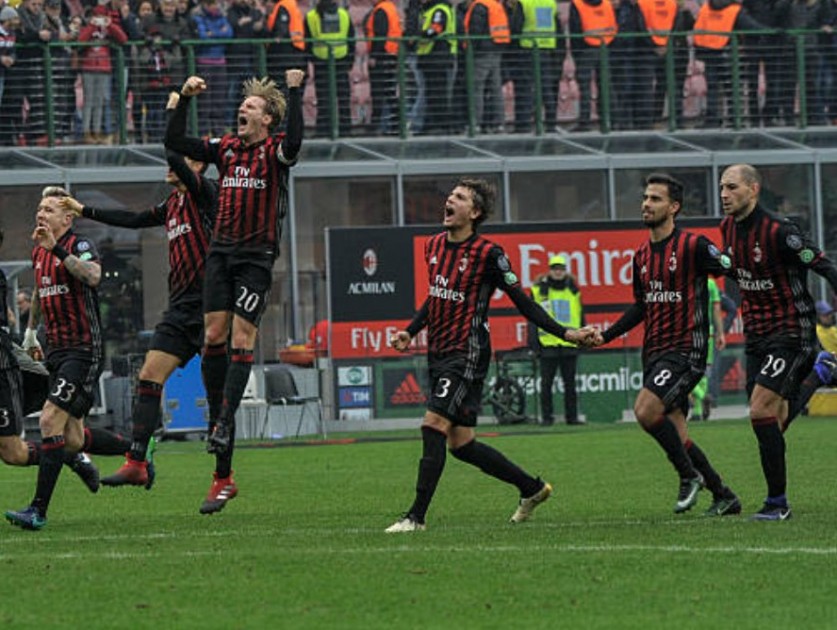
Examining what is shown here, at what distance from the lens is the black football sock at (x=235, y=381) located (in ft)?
44.4

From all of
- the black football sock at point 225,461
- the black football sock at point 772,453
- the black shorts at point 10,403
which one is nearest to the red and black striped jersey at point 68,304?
the black shorts at point 10,403

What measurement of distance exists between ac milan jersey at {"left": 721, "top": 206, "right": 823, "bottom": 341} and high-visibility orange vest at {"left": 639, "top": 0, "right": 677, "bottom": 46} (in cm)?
2015

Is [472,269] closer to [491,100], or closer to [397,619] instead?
[397,619]

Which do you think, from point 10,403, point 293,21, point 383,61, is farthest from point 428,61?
point 10,403

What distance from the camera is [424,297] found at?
29.1 meters

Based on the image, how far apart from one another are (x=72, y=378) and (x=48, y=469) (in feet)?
2.28

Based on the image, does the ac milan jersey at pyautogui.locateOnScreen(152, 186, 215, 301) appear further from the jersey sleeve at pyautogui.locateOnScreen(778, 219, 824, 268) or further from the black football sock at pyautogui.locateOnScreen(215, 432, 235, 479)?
the jersey sleeve at pyautogui.locateOnScreen(778, 219, 824, 268)

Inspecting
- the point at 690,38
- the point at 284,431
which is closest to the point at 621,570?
the point at 284,431

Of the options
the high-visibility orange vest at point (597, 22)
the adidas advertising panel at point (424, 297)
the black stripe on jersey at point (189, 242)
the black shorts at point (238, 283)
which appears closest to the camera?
the black shorts at point (238, 283)

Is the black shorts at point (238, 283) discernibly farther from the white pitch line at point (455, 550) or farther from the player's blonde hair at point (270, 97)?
the white pitch line at point (455, 550)

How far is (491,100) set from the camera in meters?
33.1

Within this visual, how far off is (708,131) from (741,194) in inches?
813

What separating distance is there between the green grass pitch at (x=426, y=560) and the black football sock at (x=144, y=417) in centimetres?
46

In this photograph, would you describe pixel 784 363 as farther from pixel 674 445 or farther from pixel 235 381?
pixel 235 381
